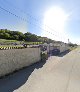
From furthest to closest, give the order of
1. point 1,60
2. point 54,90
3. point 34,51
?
point 34,51 < point 1,60 < point 54,90

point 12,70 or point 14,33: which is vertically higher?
point 14,33

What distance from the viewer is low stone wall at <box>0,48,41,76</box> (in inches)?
535

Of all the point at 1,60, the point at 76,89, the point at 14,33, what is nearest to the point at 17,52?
the point at 1,60

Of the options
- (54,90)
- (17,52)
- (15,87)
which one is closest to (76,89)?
(54,90)

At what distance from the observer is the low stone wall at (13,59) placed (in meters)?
13.6

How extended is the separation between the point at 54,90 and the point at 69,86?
144 centimetres

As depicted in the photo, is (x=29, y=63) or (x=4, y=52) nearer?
(x=4, y=52)

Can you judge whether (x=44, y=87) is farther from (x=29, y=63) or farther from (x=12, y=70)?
(x=29, y=63)

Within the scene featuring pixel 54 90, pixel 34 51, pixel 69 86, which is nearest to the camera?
pixel 54 90

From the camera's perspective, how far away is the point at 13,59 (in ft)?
51.4

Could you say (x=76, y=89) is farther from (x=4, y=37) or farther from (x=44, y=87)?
(x=4, y=37)

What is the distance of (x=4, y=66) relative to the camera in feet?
44.9

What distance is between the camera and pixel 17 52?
662 inches

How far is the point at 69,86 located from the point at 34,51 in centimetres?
1311
